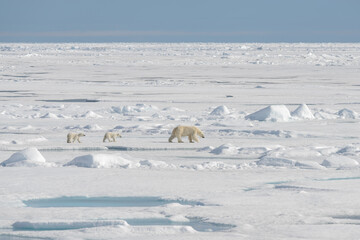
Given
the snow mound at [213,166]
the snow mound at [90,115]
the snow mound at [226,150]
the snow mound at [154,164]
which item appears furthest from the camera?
the snow mound at [90,115]

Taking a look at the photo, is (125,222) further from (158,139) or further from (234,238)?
(158,139)

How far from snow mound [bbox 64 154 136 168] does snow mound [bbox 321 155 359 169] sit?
2124mm

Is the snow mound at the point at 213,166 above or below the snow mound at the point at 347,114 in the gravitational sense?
below

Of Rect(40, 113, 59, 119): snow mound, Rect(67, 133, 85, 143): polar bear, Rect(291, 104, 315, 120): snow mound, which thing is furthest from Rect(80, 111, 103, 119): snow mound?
Rect(67, 133, 85, 143): polar bear

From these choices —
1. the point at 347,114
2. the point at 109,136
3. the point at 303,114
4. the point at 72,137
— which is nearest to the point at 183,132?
the point at 109,136

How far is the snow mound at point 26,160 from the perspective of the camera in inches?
325

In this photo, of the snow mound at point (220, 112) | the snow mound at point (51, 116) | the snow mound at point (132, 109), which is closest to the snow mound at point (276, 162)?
the snow mound at point (220, 112)

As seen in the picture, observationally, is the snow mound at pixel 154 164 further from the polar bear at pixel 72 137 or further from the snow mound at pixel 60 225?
the snow mound at pixel 60 225

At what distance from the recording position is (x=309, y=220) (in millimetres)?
5605

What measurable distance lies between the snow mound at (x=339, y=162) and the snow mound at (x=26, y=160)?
3089mm

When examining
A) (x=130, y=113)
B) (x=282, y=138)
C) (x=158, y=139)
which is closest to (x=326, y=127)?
(x=282, y=138)

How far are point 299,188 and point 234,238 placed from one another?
2.03 meters

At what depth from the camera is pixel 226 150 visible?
31.3 feet

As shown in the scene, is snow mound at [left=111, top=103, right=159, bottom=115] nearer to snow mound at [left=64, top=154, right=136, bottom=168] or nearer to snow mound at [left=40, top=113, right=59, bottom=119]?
snow mound at [left=40, top=113, right=59, bottom=119]
